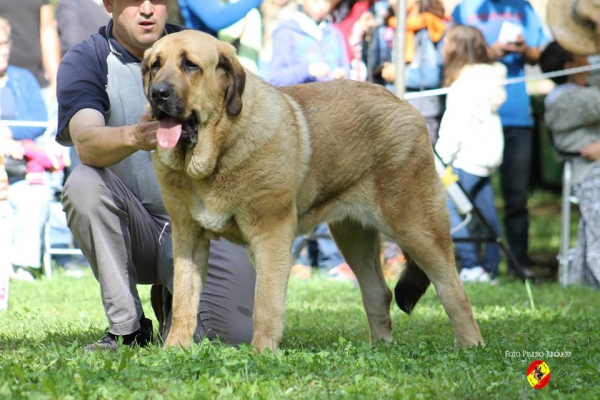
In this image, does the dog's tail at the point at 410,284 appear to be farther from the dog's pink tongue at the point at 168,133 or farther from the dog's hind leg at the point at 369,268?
the dog's pink tongue at the point at 168,133

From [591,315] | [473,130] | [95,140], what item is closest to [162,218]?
[95,140]

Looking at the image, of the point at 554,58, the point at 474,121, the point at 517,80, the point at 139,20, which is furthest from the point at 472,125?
the point at 139,20

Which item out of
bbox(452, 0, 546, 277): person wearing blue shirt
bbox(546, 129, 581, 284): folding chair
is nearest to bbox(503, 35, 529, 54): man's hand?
bbox(452, 0, 546, 277): person wearing blue shirt

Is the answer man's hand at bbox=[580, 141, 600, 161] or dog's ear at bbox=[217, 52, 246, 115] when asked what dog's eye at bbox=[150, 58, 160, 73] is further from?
man's hand at bbox=[580, 141, 600, 161]

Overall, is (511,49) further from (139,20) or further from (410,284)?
(139,20)

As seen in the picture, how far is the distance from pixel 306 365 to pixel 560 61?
6529 mm

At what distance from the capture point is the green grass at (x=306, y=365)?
139 inches

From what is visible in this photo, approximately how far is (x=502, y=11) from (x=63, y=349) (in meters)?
6.61

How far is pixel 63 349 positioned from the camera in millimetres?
4273

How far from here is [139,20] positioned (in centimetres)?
482

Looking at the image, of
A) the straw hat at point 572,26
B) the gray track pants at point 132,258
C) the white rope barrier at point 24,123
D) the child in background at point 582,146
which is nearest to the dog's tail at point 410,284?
the gray track pants at point 132,258

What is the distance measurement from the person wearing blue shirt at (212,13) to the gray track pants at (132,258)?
3938 mm

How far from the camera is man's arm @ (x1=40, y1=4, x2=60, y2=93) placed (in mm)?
9328

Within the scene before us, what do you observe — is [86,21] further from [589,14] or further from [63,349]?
[63,349]
